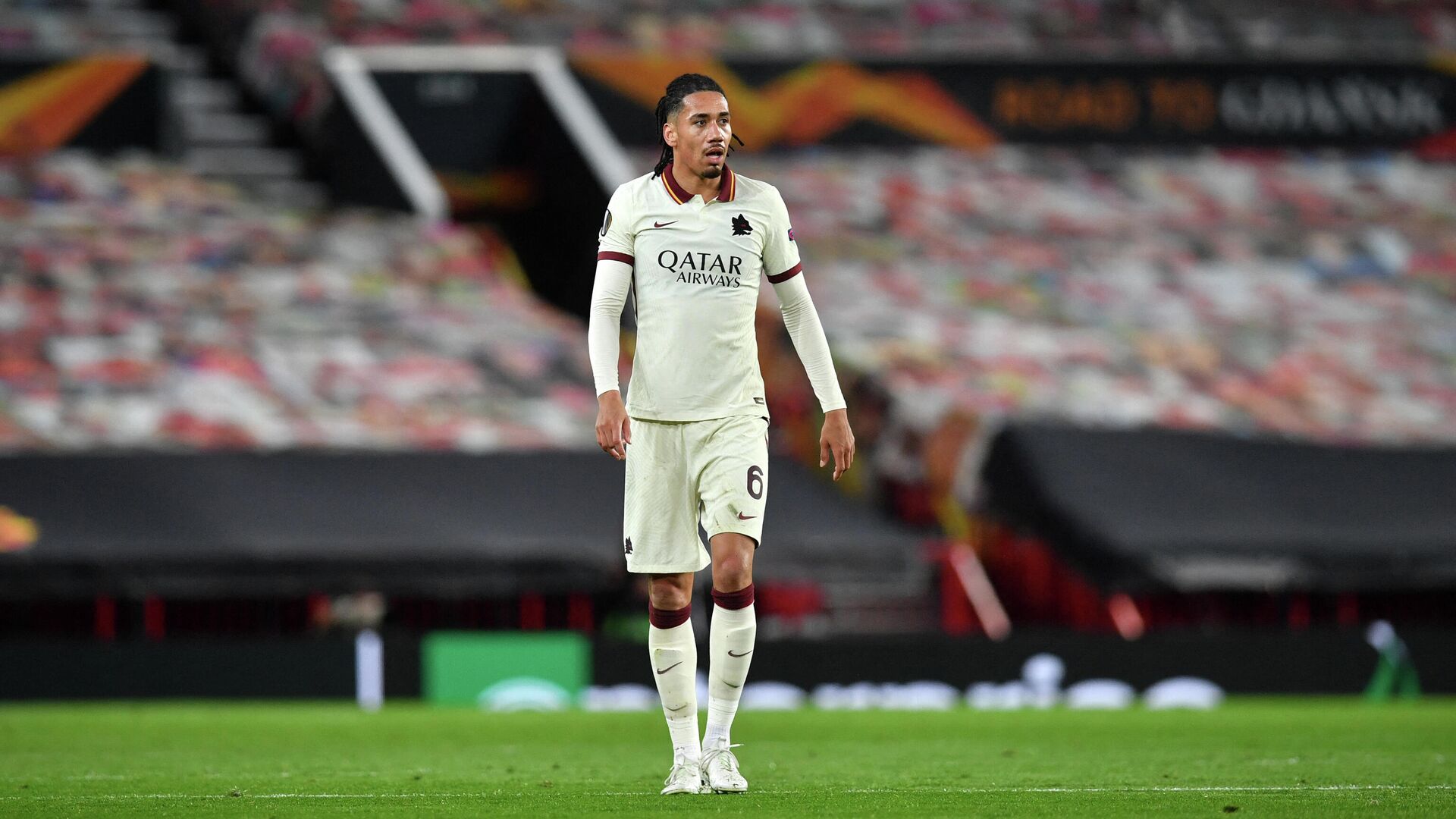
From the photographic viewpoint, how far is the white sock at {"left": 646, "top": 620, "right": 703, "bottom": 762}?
638cm

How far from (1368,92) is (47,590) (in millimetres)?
14378

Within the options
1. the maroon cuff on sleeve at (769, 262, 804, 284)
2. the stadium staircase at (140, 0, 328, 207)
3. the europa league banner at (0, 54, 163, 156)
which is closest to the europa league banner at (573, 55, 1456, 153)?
the stadium staircase at (140, 0, 328, 207)

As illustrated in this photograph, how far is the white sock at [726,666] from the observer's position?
6.31 metres

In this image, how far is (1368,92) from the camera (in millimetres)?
22438

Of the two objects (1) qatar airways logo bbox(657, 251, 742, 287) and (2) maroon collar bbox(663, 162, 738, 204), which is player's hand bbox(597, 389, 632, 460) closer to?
(1) qatar airways logo bbox(657, 251, 742, 287)

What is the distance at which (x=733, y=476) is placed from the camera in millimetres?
6301

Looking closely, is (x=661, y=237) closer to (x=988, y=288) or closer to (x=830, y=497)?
(x=830, y=497)

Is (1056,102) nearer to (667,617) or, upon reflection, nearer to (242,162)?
(242,162)

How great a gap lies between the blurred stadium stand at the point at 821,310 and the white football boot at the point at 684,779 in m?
8.45

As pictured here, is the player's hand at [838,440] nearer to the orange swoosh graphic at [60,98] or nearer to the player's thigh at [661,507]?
the player's thigh at [661,507]

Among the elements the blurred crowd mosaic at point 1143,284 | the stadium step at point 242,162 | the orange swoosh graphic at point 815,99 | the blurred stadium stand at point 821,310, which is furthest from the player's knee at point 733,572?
the stadium step at point 242,162

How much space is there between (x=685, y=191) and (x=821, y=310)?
1146 cm

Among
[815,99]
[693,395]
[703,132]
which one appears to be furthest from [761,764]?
[815,99]

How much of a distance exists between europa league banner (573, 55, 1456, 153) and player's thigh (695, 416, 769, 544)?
1403cm
